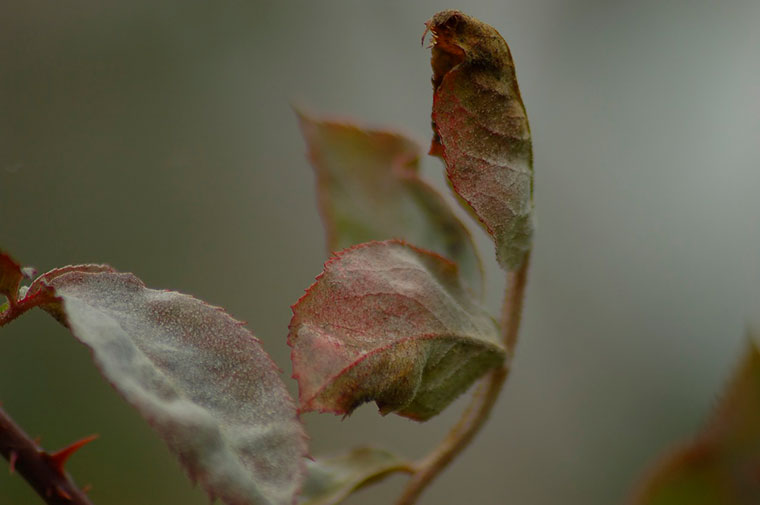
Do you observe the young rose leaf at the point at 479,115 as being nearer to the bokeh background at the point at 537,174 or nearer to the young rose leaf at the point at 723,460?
the young rose leaf at the point at 723,460

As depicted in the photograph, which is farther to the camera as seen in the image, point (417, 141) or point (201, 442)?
point (417, 141)

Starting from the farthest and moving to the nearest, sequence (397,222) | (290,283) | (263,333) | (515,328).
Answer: (290,283)
(263,333)
(397,222)
(515,328)

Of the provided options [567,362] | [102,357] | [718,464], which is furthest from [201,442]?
[567,362]

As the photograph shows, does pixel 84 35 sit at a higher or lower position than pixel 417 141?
higher

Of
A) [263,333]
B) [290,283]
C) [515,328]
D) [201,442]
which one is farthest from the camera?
[290,283]

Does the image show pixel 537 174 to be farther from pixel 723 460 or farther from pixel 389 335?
pixel 389 335

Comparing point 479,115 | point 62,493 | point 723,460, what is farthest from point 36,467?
point 723,460

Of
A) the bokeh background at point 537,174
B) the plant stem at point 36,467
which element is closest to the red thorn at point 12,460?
the plant stem at point 36,467

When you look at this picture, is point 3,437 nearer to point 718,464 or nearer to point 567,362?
point 718,464
